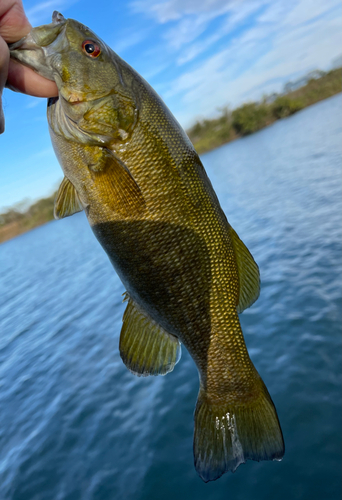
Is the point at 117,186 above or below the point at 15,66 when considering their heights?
below

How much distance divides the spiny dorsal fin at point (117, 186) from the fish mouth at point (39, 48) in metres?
0.66

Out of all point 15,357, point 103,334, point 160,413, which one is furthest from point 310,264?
point 15,357

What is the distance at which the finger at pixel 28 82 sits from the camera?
→ 6.84 ft

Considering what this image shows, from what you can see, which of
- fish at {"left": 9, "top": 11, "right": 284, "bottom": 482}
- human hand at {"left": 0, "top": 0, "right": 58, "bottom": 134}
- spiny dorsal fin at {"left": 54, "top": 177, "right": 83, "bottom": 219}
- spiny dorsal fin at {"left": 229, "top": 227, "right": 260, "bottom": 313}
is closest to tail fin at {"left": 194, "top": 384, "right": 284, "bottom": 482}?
fish at {"left": 9, "top": 11, "right": 284, "bottom": 482}

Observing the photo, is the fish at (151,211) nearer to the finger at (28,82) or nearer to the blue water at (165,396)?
the finger at (28,82)

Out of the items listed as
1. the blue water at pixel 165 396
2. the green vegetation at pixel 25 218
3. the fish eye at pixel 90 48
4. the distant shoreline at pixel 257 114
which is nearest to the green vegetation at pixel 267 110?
the distant shoreline at pixel 257 114

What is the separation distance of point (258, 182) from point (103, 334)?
55.9 ft

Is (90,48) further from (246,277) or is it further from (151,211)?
(246,277)

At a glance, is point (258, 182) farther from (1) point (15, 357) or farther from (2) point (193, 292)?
(2) point (193, 292)

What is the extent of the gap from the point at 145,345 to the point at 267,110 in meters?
101

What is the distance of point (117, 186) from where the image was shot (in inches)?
84.3

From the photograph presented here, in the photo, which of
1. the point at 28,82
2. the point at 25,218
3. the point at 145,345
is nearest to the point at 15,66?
the point at 28,82

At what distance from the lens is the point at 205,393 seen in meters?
2.54

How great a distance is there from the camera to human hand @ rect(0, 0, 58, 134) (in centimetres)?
191
